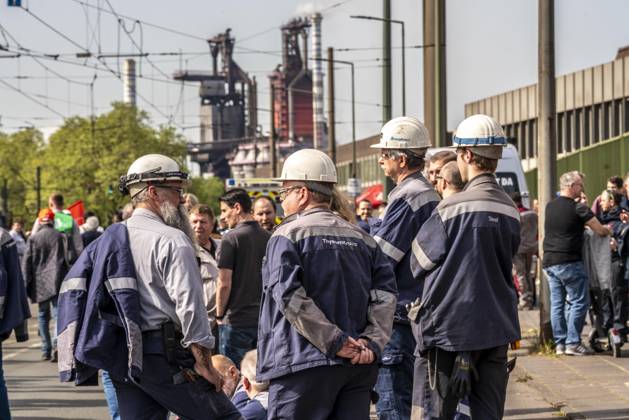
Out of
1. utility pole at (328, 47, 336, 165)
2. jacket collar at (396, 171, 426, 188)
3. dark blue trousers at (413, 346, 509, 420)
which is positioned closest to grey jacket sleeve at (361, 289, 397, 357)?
dark blue trousers at (413, 346, 509, 420)

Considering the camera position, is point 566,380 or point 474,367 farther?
point 566,380

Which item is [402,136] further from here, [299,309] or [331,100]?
[331,100]

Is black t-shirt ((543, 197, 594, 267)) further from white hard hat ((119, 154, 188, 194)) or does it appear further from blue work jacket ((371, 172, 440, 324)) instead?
white hard hat ((119, 154, 188, 194))

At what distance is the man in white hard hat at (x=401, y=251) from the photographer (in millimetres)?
7730

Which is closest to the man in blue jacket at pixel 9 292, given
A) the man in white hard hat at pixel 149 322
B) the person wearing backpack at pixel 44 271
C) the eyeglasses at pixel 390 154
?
the eyeglasses at pixel 390 154

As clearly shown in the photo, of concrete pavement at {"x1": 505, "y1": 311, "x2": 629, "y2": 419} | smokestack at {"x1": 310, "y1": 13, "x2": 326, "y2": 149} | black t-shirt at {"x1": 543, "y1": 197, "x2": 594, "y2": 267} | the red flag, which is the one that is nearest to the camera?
concrete pavement at {"x1": 505, "y1": 311, "x2": 629, "y2": 419}

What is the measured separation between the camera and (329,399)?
20.5 ft

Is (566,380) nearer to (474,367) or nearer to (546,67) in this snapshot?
(546,67)

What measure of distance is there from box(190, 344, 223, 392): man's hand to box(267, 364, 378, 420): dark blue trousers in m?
0.39

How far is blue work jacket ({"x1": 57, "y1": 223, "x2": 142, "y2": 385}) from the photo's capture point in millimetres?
6469

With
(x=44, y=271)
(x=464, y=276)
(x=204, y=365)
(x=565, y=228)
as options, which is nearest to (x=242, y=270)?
(x=464, y=276)

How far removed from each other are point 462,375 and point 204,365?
1.26 meters

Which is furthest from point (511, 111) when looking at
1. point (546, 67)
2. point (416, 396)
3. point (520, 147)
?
point (416, 396)

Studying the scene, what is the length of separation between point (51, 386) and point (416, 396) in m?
7.12
